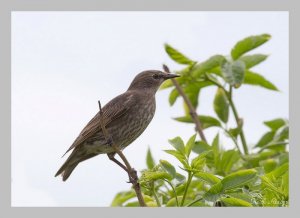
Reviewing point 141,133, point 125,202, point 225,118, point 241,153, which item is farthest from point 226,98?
point 125,202

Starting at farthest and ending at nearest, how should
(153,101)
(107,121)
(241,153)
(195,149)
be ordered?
(153,101) → (107,121) → (241,153) → (195,149)

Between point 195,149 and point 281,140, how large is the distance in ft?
4.51

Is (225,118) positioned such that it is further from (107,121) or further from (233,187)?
(233,187)

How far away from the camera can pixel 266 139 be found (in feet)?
21.2

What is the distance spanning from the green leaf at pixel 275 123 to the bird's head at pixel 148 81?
4.73 feet

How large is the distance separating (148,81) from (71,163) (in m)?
1.40

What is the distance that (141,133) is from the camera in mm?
6840

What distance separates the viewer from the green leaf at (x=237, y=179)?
382 cm

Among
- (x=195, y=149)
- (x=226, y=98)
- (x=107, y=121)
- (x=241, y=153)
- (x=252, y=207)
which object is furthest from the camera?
(x=107, y=121)

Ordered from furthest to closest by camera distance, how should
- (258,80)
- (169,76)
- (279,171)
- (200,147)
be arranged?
(169,76) → (258,80) → (200,147) → (279,171)

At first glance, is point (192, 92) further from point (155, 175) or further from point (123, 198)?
point (155, 175)

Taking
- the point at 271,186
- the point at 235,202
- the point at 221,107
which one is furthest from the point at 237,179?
the point at 221,107

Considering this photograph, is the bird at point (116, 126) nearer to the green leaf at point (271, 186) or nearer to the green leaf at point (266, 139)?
the green leaf at point (266, 139)

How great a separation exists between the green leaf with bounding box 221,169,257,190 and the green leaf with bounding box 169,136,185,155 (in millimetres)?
398
